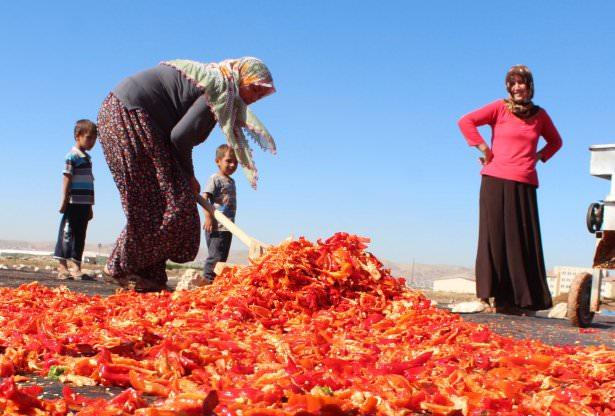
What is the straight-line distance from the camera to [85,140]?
842cm

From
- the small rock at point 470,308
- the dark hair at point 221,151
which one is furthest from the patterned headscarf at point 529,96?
the dark hair at point 221,151

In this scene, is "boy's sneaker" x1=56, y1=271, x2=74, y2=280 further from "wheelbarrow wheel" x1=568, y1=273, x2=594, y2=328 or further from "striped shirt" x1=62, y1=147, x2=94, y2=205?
"wheelbarrow wheel" x1=568, y1=273, x2=594, y2=328

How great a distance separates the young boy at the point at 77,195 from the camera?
842cm

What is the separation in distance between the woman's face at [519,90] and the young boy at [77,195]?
4977mm

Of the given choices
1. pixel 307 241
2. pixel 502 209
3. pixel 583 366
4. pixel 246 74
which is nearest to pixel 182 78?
pixel 246 74

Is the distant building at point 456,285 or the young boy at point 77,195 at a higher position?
the young boy at point 77,195

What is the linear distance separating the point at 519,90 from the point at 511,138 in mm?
475

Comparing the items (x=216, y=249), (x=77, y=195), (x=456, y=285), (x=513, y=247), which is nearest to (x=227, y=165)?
(x=216, y=249)

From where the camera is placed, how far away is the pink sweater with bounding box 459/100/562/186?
684 centimetres

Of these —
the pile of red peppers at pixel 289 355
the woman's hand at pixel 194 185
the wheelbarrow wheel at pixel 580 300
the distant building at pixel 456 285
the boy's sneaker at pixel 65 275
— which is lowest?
the distant building at pixel 456 285

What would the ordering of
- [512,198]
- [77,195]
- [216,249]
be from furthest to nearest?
[77,195] → [216,249] → [512,198]

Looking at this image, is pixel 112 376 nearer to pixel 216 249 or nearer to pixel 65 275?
pixel 216 249

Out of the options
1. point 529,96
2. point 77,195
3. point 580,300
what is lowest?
point 580,300

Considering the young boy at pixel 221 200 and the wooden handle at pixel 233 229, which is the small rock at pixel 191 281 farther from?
the wooden handle at pixel 233 229
